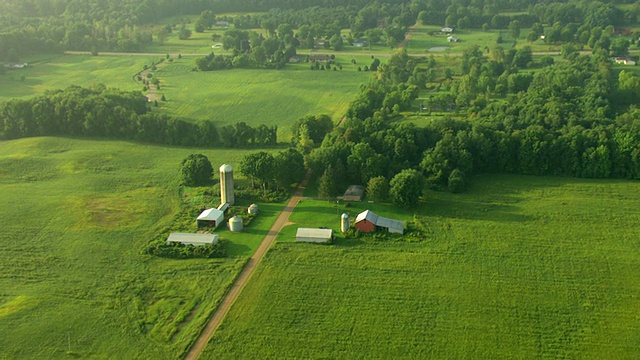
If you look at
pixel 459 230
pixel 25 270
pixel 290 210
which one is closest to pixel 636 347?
pixel 459 230

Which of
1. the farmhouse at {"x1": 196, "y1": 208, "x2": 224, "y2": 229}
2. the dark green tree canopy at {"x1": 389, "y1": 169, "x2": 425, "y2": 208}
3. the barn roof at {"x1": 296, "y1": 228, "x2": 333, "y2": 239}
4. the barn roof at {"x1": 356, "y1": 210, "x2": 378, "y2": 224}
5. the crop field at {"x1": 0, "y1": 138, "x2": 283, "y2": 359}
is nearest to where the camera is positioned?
the crop field at {"x1": 0, "y1": 138, "x2": 283, "y2": 359}

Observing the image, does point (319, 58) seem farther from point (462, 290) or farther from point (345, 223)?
point (462, 290)

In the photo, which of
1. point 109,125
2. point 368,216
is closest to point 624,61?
point 368,216

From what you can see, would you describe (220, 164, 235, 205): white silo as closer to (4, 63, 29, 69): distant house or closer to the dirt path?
the dirt path

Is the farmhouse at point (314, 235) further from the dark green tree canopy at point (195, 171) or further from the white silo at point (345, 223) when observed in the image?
the dark green tree canopy at point (195, 171)

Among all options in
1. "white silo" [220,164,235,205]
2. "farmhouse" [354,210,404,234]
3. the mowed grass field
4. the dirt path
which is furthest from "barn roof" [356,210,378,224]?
"white silo" [220,164,235,205]

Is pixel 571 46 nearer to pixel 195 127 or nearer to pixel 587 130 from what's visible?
pixel 587 130
